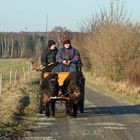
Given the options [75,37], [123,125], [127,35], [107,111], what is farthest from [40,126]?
[75,37]

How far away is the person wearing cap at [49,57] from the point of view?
1560cm

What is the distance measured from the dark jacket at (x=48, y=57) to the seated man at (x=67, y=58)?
54cm

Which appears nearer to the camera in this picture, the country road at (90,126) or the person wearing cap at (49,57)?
the country road at (90,126)

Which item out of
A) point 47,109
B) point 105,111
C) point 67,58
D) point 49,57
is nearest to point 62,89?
point 47,109

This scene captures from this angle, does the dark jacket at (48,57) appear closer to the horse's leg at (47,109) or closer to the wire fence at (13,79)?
the horse's leg at (47,109)

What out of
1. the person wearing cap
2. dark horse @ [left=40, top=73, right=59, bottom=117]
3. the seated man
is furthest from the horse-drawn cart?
the person wearing cap

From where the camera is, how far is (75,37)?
56.7 metres

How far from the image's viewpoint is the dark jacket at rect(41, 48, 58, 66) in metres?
15.7

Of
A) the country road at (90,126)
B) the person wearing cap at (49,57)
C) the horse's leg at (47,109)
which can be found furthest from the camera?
the person wearing cap at (49,57)

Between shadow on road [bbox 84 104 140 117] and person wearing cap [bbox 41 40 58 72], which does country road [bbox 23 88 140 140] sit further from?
person wearing cap [bbox 41 40 58 72]

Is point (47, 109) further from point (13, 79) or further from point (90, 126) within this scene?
point (13, 79)

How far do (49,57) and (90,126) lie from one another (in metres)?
3.61

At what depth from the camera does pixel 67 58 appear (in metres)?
15.1

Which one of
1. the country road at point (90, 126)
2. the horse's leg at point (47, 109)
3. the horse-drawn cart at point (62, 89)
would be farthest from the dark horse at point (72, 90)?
the horse's leg at point (47, 109)
